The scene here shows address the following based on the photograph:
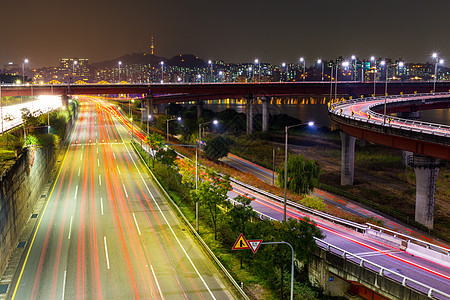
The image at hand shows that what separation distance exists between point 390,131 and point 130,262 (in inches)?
1257

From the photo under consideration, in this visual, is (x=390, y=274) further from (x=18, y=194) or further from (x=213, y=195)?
(x=18, y=194)

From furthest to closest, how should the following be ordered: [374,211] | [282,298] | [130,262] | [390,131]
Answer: [374,211], [390,131], [130,262], [282,298]

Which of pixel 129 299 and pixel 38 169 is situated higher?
pixel 38 169

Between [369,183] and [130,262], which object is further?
[369,183]

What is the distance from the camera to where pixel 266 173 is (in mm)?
73688

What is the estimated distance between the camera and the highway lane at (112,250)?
29000 millimetres

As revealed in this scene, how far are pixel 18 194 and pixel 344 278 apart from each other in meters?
30.7

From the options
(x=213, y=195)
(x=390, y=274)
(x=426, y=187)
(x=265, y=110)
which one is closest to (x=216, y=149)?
(x=426, y=187)

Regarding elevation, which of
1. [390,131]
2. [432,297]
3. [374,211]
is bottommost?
[374,211]

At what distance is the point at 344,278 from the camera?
2756 cm

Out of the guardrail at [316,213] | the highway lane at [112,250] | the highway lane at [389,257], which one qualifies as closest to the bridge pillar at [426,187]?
the guardrail at [316,213]

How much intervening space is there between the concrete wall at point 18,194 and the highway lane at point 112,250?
167 cm

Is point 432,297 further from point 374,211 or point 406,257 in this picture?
point 374,211

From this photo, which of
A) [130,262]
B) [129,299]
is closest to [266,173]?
[130,262]
